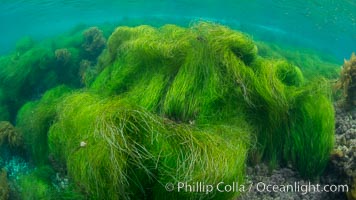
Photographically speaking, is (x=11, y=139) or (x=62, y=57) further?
(x=62, y=57)

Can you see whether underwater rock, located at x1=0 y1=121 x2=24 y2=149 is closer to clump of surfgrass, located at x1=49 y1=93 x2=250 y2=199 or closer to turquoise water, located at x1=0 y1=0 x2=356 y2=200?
turquoise water, located at x1=0 y1=0 x2=356 y2=200

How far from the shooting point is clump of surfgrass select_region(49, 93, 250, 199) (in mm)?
2654

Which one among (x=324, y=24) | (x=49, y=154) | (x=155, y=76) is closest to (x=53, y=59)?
(x=49, y=154)

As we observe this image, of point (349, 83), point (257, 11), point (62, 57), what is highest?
point (257, 11)

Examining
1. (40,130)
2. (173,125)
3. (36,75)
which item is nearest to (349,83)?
(173,125)

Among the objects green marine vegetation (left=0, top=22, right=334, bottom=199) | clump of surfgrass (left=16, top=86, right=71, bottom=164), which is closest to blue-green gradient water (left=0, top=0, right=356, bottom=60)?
clump of surfgrass (left=16, top=86, right=71, bottom=164)

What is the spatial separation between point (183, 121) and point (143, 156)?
1.10 metres

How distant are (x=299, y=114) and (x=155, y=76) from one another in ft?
6.56

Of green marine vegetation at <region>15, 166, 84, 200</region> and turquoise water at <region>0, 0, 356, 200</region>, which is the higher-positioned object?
turquoise water at <region>0, 0, 356, 200</region>

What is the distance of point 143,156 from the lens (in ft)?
8.68

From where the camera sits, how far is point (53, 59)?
26.2ft

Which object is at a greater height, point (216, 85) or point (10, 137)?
point (216, 85)

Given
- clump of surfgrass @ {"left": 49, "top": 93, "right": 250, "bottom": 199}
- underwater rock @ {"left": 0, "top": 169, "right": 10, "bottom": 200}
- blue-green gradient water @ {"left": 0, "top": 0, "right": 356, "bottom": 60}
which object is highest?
blue-green gradient water @ {"left": 0, "top": 0, "right": 356, "bottom": 60}

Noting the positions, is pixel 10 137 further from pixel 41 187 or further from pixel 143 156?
pixel 143 156
